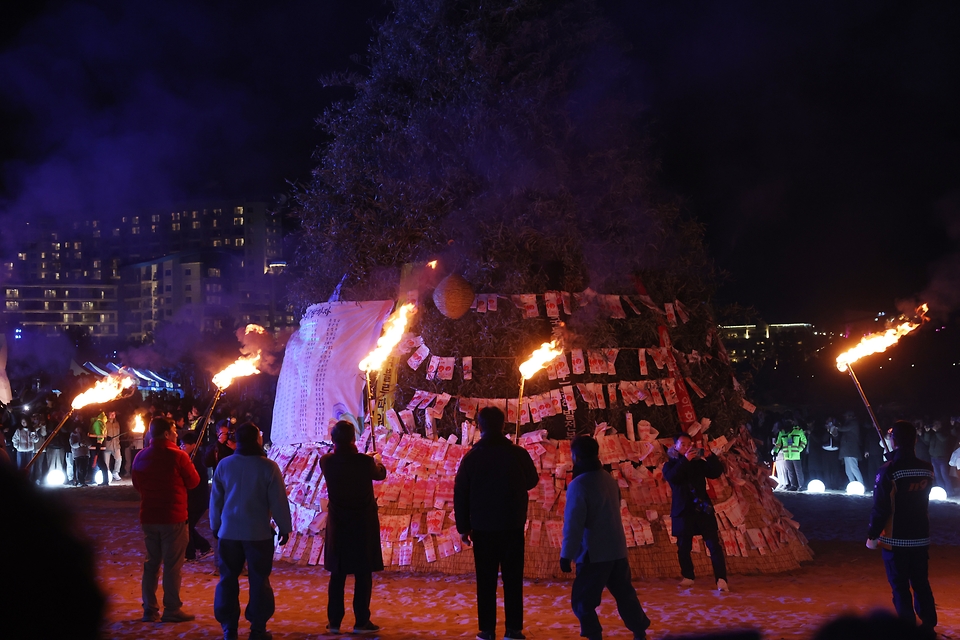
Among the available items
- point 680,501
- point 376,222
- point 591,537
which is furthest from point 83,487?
point 591,537

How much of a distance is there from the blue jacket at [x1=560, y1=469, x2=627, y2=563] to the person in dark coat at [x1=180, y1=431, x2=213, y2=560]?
209 inches

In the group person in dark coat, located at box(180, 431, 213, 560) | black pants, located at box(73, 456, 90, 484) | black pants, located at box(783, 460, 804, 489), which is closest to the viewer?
person in dark coat, located at box(180, 431, 213, 560)

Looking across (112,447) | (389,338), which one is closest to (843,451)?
(389,338)

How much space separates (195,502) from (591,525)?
5.98 meters

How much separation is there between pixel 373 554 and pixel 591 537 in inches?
84.6

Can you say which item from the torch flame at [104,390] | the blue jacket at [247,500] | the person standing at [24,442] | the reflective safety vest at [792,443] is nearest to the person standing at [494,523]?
the blue jacket at [247,500]

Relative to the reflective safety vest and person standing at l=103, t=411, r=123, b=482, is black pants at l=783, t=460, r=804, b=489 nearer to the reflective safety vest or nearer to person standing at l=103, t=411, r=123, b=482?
the reflective safety vest

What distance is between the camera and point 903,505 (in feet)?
24.6

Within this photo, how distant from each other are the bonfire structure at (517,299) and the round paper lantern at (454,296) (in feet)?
0.13

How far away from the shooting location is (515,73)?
38.1ft

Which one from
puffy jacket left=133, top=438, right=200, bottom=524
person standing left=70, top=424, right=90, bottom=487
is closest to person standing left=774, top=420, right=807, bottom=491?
puffy jacket left=133, top=438, right=200, bottom=524

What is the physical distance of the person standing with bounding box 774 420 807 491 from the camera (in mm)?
19875

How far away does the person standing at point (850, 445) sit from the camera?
63.5 ft

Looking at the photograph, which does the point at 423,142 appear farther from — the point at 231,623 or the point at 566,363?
the point at 231,623
